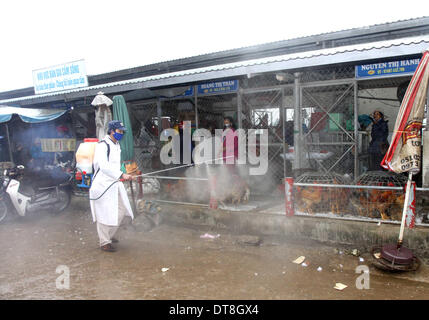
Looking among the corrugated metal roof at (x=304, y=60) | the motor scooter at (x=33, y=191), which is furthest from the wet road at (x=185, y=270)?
the corrugated metal roof at (x=304, y=60)

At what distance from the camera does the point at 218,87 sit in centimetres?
834

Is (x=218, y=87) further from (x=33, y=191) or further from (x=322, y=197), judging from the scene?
(x=33, y=191)

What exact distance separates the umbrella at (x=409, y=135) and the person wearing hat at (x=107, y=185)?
417 centimetres

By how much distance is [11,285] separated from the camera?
4137 mm

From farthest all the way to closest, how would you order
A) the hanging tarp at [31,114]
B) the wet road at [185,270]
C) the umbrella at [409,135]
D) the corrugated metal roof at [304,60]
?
1. the hanging tarp at [31,114]
2. the corrugated metal roof at [304,60]
3. the umbrella at [409,135]
4. the wet road at [185,270]

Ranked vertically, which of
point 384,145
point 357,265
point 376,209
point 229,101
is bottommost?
point 357,265

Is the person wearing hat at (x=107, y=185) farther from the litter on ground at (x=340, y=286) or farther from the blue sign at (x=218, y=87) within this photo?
the blue sign at (x=218, y=87)

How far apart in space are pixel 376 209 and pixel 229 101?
637cm

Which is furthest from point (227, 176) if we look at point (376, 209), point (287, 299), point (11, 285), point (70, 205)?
point (70, 205)

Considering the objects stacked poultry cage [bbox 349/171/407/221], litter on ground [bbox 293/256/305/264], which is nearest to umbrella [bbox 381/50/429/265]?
stacked poultry cage [bbox 349/171/407/221]

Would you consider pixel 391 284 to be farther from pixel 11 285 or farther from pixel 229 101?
pixel 229 101

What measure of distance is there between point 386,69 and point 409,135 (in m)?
2.82

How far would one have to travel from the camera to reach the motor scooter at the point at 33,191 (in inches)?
290
